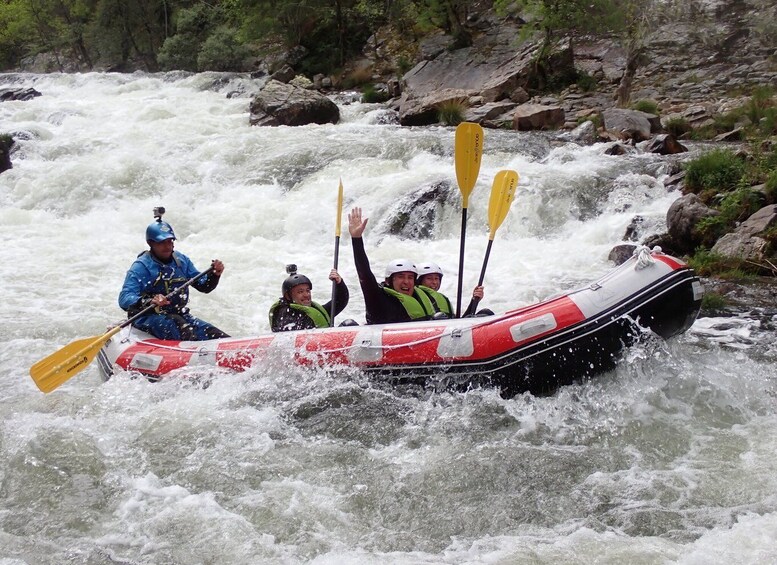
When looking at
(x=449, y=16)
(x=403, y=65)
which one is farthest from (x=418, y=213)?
(x=449, y=16)

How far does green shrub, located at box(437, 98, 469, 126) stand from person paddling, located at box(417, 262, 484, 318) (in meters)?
8.77

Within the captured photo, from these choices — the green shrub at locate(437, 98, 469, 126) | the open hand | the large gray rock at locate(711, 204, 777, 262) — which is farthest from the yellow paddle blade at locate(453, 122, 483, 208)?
the green shrub at locate(437, 98, 469, 126)

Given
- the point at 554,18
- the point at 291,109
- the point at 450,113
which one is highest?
the point at 554,18

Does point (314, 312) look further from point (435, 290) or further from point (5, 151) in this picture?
point (5, 151)

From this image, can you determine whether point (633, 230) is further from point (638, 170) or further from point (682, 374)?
point (682, 374)

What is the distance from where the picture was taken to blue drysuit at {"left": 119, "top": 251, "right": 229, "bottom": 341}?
16.7 feet

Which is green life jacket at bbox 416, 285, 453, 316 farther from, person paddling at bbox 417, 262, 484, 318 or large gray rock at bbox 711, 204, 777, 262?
large gray rock at bbox 711, 204, 777, 262

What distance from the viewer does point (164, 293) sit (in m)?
5.21

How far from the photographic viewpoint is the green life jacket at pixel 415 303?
4.78m

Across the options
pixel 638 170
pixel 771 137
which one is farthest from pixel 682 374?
pixel 771 137

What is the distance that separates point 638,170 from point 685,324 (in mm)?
5457

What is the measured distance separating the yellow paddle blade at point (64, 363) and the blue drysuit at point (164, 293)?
31 cm

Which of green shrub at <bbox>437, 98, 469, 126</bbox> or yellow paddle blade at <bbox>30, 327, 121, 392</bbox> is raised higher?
green shrub at <bbox>437, 98, 469, 126</bbox>

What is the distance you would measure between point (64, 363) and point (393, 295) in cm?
215
